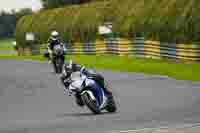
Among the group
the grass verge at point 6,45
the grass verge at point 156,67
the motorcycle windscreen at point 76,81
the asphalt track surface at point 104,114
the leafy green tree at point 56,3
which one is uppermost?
the leafy green tree at point 56,3

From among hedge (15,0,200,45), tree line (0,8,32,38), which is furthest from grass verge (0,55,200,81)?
tree line (0,8,32,38)

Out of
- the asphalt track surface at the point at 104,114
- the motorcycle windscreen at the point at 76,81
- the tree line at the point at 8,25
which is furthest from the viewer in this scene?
the tree line at the point at 8,25

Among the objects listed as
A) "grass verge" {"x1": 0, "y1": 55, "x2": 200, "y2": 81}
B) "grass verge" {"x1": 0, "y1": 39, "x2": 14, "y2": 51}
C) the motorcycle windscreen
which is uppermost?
the motorcycle windscreen

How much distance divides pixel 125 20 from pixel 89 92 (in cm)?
3342

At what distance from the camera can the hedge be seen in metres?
39.3

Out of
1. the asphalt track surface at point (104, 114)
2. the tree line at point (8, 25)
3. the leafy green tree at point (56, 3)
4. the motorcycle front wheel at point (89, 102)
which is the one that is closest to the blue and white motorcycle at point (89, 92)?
the motorcycle front wheel at point (89, 102)

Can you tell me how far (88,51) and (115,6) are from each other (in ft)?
14.8

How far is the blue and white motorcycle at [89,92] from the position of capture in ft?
54.0

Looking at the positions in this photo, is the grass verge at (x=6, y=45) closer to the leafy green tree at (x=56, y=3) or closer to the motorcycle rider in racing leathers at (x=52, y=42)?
the leafy green tree at (x=56, y=3)

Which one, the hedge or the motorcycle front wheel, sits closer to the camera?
the motorcycle front wheel

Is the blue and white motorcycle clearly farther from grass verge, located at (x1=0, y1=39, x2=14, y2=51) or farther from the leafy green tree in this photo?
grass verge, located at (x1=0, y1=39, x2=14, y2=51)

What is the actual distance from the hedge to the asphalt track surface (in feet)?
23.7

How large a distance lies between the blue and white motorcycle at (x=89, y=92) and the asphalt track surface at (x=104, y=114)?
0.25 metres

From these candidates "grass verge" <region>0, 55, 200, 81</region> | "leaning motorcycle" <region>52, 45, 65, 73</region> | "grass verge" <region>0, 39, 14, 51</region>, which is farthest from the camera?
"grass verge" <region>0, 39, 14, 51</region>
